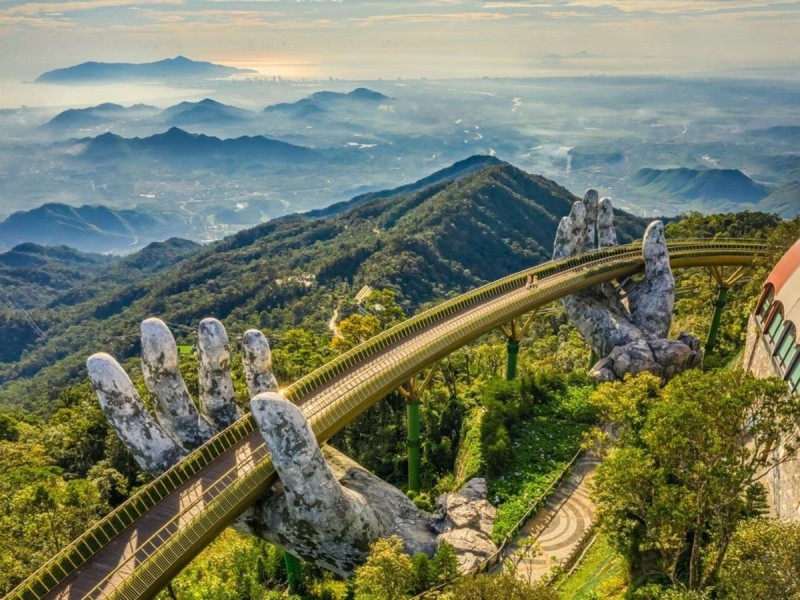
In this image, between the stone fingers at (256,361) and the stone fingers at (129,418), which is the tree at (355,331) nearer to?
the stone fingers at (256,361)

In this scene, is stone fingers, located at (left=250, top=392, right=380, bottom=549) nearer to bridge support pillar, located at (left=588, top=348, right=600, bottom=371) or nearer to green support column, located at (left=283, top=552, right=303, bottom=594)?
green support column, located at (left=283, top=552, right=303, bottom=594)

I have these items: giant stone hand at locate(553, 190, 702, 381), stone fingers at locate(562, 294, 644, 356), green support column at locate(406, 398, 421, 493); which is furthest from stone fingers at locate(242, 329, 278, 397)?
stone fingers at locate(562, 294, 644, 356)

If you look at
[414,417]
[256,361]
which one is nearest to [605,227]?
[414,417]

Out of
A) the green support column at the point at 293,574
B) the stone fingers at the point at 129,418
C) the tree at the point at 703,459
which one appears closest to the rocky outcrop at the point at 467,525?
the green support column at the point at 293,574

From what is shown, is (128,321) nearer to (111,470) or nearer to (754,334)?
(111,470)

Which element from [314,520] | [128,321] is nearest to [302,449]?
[314,520]

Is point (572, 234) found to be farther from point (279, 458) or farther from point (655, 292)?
point (279, 458)
